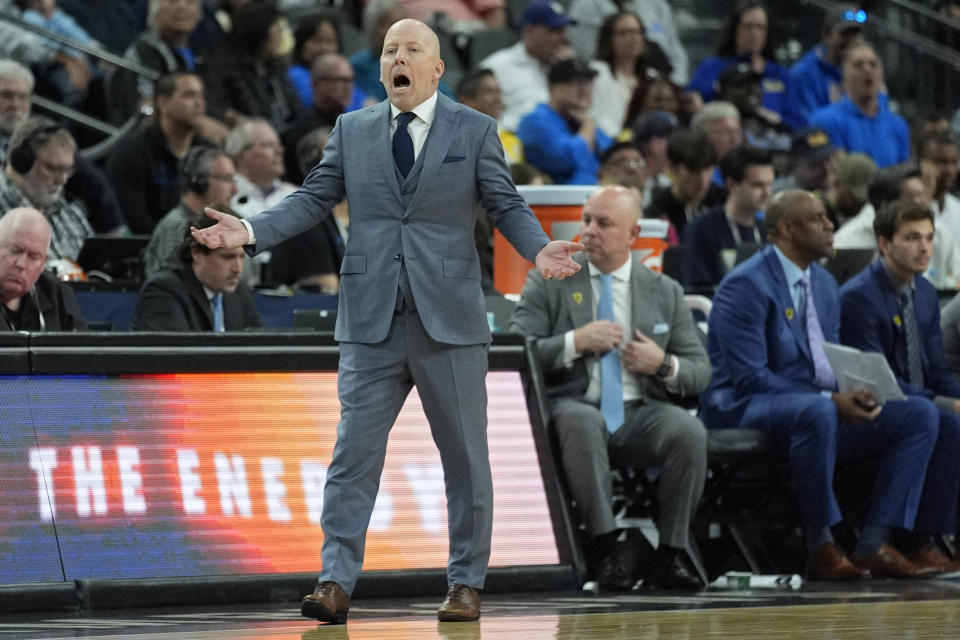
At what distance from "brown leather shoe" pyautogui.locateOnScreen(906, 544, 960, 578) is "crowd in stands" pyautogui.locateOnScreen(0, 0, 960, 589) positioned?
0.05 feet

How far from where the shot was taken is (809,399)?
712 cm

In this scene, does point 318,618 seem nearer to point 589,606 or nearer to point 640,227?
point 589,606

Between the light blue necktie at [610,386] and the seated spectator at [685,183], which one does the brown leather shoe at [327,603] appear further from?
the seated spectator at [685,183]

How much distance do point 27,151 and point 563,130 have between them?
3.97m

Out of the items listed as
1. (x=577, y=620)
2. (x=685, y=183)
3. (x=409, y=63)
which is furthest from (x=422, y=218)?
(x=685, y=183)

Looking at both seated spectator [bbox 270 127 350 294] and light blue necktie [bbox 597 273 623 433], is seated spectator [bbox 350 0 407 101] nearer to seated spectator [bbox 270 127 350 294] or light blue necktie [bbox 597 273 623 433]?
seated spectator [bbox 270 127 350 294]

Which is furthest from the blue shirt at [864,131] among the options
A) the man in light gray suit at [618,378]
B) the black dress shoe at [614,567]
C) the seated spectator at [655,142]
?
the black dress shoe at [614,567]

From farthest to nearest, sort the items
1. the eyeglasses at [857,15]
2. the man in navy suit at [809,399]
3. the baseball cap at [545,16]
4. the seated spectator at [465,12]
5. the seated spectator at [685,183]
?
the eyeglasses at [857,15] < the seated spectator at [465,12] < the baseball cap at [545,16] < the seated spectator at [685,183] < the man in navy suit at [809,399]

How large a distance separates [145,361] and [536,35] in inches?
267

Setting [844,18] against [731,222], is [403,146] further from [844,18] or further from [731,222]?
[844,18]

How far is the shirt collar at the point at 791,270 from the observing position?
7543 millimetres

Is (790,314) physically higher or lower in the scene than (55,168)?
lower

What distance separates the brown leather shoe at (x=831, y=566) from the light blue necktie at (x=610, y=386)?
103 centimetres

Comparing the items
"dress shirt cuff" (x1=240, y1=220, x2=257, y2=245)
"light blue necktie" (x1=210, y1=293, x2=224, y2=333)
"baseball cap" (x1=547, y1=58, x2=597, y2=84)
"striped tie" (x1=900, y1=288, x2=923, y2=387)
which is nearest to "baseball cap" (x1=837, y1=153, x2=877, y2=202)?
"baseball cap" (x1=547, y1=58, x2=597, y2=84)
